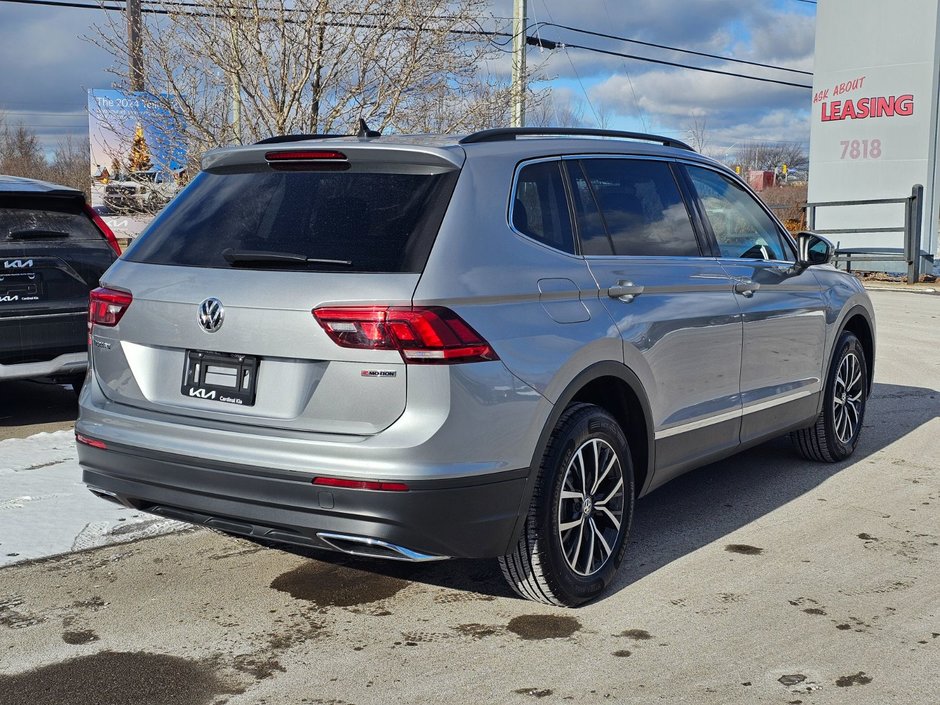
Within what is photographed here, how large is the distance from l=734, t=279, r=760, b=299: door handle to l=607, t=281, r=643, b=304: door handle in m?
1.02

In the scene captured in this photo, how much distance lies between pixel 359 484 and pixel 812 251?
3.69 metres

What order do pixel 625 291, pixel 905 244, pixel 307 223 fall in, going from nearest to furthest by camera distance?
pixel 307 223, pixel 625 291, pixel 905 244

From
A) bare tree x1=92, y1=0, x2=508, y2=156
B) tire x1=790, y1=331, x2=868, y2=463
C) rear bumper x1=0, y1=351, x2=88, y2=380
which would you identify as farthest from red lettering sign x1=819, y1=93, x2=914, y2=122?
rear bumper x1=0, y1=351, x2=88, y2=380

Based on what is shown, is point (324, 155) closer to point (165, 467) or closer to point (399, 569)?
point (165, 467)

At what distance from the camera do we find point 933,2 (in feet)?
73.8

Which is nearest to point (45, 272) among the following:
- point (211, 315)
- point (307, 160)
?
point (307, 160)

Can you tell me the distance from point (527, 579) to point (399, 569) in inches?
32.7

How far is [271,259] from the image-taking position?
3.86 metres

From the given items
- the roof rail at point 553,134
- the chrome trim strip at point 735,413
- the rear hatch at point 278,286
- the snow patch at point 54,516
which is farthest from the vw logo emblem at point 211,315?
the chrome trim strip at point 735,413

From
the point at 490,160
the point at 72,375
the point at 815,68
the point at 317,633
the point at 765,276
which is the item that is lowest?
the point at 317,633

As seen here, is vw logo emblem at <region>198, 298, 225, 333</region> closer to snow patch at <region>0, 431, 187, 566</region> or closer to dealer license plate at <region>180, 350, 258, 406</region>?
dealer license plate at <region>180, 350, 258, 406</region>

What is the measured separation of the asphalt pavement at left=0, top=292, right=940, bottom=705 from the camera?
142 inches

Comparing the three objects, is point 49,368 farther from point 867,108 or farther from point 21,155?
point 21,155

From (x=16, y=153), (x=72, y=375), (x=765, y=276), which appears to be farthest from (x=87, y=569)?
(x=16, y=153)
